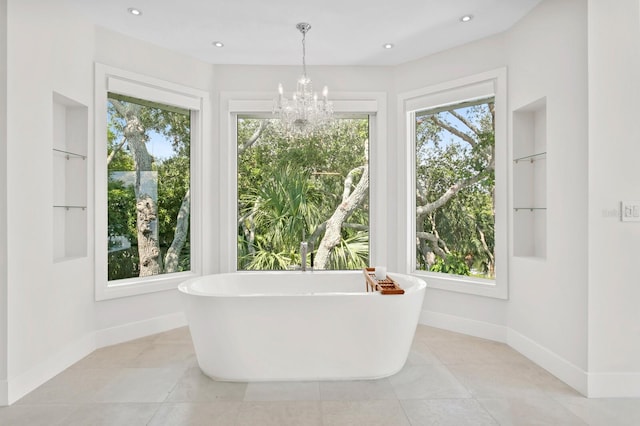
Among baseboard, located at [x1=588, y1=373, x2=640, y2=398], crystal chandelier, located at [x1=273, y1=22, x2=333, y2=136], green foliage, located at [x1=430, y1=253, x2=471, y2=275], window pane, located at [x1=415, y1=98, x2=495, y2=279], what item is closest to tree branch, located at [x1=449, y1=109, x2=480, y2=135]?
window pane, located at [x1=415, y1=98, x2=495, y2=279]

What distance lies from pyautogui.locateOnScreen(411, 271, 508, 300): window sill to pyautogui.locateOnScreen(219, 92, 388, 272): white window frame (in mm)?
528

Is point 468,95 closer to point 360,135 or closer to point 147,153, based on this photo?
point 360,135

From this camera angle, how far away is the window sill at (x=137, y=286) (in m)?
3.34

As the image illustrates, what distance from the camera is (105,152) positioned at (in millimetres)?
3352

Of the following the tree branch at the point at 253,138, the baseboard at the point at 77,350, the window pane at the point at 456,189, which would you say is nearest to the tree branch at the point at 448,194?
the window pane at the point at 456,189

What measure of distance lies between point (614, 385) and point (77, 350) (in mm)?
3687

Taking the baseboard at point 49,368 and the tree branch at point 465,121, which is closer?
the baseboard at point 49,368

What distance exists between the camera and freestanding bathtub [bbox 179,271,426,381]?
2506 millimetres

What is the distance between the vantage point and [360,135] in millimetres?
4234

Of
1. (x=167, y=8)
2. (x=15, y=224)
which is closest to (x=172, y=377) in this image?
(x=15, y=224)

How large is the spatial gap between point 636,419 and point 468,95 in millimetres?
2666

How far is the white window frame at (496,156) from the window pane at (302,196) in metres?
0.44

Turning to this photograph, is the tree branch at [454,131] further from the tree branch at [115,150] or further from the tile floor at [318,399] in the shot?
the tree branch at [115,150]

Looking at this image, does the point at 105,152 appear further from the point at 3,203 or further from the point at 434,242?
the point at 434,242
